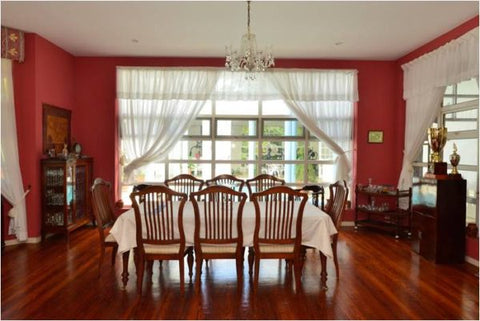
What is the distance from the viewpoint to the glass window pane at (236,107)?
597cm

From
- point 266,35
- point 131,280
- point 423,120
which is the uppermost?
point 266,35

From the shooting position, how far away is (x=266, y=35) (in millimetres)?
4594

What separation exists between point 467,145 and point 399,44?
5.78ft

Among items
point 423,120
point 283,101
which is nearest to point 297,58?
point 283,101

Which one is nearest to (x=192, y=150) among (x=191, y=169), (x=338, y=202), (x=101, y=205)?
(x=191, y=169)

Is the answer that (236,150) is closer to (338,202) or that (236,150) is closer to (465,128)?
(338,202)

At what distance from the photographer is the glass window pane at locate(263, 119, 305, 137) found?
6.02 metres

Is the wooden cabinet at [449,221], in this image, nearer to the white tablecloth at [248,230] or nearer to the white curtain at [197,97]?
the white tablecloth at [248,230]

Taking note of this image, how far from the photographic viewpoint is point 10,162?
4422mm

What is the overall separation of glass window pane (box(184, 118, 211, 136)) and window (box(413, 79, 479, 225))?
143 inches

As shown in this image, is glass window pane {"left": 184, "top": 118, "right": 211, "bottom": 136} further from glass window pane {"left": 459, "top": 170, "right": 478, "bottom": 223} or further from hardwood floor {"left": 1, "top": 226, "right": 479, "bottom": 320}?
Answer: glass window pane {"left": 459, "top": 170, "right": 478, "bottom": 223}

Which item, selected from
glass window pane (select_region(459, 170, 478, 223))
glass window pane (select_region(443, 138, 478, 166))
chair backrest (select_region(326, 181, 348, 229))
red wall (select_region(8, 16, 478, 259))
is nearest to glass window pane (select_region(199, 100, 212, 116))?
red wall (select_region(8, 16, 478, 259))

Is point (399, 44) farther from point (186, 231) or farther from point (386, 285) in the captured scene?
point (186, 231)

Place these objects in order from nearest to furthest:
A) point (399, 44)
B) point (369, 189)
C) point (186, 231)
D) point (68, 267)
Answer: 1. point (186, 231)
2. point (68, 267)
3. point (399, 44)
4. point (369, 189)
